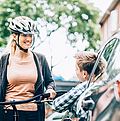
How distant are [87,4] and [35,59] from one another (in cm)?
1638

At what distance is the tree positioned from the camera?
53.6ft

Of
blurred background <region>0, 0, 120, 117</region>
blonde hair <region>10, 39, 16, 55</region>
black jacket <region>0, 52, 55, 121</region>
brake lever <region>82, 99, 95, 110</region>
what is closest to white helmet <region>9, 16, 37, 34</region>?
blonde hair <region>10, 39, 16, 55</region>

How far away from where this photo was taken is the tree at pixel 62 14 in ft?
53.6

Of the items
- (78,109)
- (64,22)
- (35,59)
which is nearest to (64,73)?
(64,22)

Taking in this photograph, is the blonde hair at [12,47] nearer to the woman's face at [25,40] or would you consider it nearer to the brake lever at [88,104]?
the woman's face at [25,40]

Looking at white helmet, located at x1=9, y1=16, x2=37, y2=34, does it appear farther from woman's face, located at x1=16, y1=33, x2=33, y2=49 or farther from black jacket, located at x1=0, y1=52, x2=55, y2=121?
black jacket, located at x1=0, y1=52, x2=55, y2=121

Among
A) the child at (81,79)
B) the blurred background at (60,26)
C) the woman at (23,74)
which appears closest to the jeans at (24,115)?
the woman at (23,74)

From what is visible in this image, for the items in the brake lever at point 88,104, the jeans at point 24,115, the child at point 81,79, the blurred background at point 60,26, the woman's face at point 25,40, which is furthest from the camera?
the blurred background at point 60,26

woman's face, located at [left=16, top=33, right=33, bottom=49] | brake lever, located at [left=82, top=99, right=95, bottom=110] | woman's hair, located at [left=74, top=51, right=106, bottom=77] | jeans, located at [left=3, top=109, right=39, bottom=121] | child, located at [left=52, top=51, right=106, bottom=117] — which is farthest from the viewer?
woman's face, located at [left=16, top=33, right=33, bottom=49]

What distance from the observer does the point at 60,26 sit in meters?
18.2

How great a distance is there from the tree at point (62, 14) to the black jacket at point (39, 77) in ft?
44.8

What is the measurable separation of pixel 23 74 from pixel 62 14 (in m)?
15.6

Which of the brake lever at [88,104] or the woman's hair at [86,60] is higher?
the woman's hair at [86,60]

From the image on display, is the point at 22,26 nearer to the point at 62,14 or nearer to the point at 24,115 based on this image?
the point at 24,115
